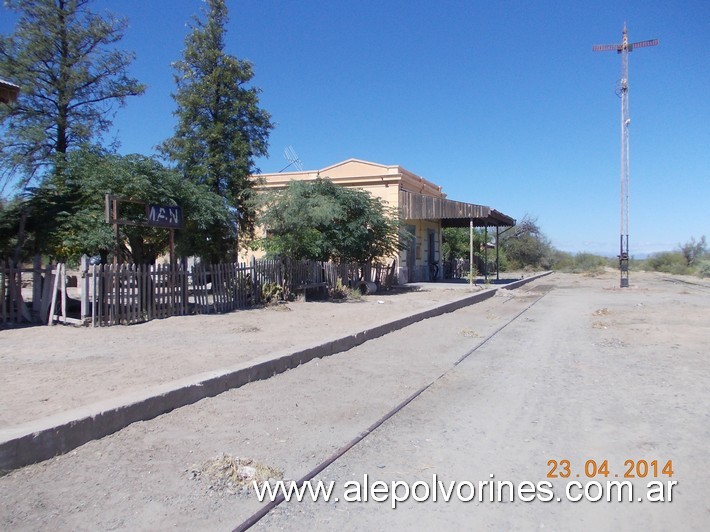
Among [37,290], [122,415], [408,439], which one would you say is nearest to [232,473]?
[122,415]

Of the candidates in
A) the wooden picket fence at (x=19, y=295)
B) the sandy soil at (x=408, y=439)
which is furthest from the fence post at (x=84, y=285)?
the sandy soil at (x=408, y=439)

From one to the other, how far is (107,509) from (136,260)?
1372 centimetres

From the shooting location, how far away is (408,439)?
5289mm

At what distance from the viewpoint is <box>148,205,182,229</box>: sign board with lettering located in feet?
41.6

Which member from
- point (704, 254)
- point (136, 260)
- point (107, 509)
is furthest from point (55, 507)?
point (704, 254)

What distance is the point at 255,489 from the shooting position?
408cm

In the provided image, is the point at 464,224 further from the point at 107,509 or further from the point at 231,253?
the point at 107,509

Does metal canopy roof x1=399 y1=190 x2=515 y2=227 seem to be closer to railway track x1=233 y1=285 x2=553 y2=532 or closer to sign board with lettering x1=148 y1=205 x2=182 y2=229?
sign board with lettering x1=148 y1=205 x2=182 y2=229

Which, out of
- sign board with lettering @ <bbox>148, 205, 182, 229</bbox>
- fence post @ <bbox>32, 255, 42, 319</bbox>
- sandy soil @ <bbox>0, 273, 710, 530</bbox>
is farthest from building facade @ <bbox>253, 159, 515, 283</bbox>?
sandy soil @ <bbox>0, 273, 710, 530</bbox>

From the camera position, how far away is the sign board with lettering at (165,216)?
12.7 meters

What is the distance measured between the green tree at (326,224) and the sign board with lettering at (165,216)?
5126 millimetres

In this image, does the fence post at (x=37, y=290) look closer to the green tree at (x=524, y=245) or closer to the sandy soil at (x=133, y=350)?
the sandy soil at (x=133, y=350)

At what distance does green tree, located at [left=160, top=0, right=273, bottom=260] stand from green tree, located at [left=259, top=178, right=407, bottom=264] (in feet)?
4.32

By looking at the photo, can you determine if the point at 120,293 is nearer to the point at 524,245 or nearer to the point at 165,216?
the point at 165,216
